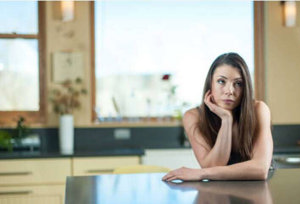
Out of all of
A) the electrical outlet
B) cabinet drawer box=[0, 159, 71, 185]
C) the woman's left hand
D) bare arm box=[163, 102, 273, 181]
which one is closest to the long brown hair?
bare arm box=[163, 102, 273, 181]

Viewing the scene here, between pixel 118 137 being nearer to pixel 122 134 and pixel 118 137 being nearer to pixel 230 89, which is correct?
pixel 122 134

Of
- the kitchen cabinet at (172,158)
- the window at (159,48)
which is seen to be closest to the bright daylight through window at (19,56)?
the window at (159,48)

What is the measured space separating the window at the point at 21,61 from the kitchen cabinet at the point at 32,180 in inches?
29.9

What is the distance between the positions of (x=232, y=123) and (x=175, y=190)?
2.30 ft

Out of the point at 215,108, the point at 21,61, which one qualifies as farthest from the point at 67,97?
the point at 215,108

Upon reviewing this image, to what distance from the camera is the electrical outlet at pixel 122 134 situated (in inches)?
170

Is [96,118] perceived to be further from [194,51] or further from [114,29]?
[194,51]

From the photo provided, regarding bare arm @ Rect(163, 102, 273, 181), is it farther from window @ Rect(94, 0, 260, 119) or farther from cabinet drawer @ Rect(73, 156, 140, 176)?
window @ Rect(94, 0, 260, 119)

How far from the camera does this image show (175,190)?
175cm

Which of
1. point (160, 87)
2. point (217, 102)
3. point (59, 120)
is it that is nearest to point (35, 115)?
point (59, 120)

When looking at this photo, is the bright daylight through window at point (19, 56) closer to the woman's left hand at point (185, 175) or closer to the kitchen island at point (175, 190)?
the kitchen island at point (175, 190)

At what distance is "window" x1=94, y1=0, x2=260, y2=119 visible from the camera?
4422 mm

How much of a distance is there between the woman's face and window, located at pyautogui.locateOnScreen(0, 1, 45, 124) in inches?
99.3

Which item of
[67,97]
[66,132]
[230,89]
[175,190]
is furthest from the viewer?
[67,97]
